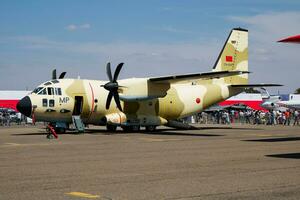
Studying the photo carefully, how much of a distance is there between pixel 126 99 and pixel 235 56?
438 inches

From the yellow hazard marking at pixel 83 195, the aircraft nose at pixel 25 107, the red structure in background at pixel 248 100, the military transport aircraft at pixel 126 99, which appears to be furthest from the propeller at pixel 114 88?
the red structure in background at pixel 248 100

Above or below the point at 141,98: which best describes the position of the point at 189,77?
above

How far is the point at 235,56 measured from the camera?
37.9m

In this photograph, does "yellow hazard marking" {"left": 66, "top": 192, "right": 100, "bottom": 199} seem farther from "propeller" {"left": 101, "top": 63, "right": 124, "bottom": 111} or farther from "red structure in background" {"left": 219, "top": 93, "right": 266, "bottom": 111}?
"red structure in background" {"left": 219, "top": 93, "right": 266, "bottom": 111}

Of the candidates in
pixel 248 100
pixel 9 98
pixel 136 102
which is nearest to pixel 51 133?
pixel 136 102

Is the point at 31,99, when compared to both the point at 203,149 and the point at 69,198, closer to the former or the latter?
the point at 203,149

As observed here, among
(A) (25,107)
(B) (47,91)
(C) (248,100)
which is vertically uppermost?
(C) (248,100)

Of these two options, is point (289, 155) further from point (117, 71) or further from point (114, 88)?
point (117, 71)

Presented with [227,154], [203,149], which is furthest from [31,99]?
[227,154]

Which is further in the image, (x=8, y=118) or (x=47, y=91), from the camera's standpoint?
(x=8, y=118)

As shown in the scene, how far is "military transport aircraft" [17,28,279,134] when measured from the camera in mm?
30422

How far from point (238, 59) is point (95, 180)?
28.8 m

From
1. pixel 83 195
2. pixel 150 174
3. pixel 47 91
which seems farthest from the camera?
pixel 47 91

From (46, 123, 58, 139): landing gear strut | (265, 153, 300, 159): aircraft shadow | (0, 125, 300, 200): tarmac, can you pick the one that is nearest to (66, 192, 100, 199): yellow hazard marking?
(0, 125, 300, 200): tarmac
